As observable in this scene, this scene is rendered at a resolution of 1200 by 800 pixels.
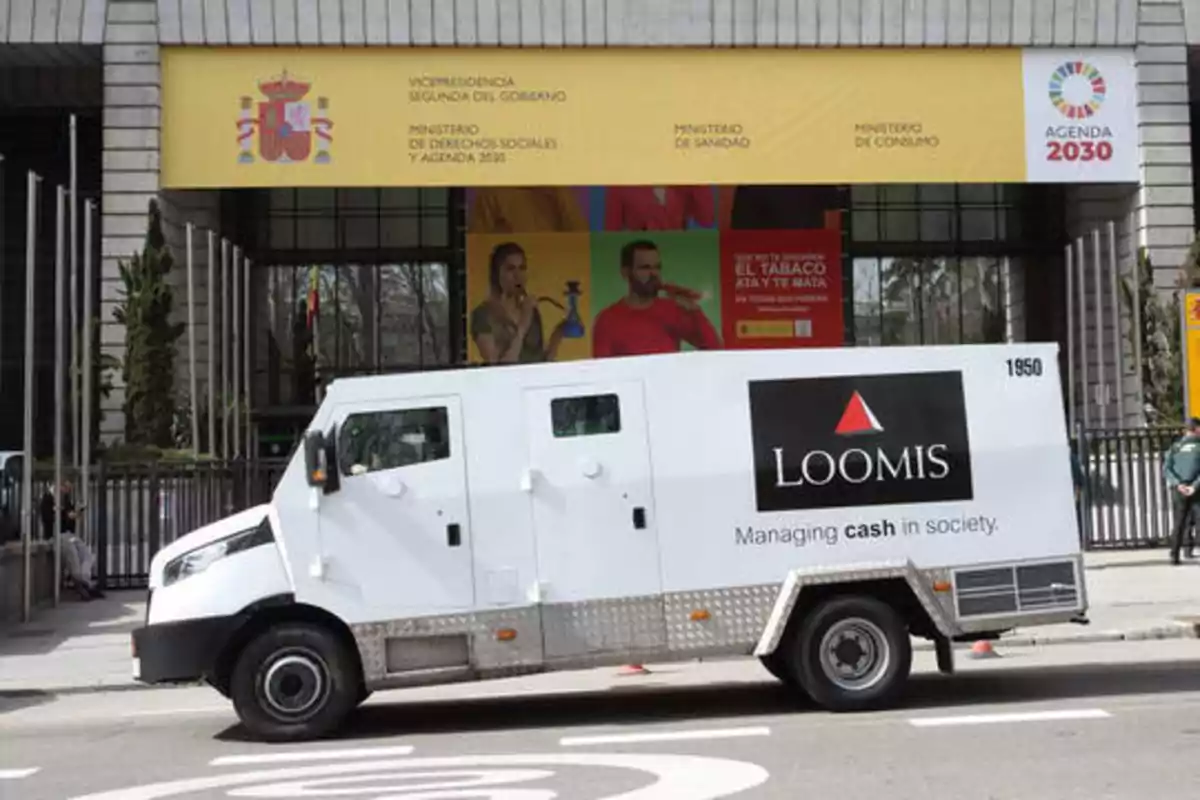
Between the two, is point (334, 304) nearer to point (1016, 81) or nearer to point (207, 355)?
point (207, 355)

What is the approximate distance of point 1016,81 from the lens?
34531 millimetres

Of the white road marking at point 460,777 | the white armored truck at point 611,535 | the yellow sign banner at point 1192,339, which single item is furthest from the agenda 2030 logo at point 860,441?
the yellow sign banner at point 1192,339

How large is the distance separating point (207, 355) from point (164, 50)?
23.9 ft

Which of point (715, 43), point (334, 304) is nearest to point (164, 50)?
point (334, 304)

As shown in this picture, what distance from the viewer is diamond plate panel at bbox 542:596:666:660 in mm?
9688

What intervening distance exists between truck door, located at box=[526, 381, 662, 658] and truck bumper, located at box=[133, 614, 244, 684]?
7.05 ft

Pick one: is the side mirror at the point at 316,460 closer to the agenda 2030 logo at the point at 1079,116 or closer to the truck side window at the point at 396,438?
the truck side window at the point at 396,438

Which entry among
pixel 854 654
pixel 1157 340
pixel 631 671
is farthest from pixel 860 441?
pixel 1157 340

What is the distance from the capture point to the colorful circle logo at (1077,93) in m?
34.5

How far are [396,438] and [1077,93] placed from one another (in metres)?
29.2

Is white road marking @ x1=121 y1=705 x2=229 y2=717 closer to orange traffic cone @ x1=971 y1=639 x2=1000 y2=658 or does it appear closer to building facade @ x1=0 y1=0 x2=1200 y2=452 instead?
orange traffic cone @ x1=971 y1=639 x2=1000 y2=658

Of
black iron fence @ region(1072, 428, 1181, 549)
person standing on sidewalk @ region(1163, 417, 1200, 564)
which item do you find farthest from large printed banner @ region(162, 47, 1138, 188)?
person standing on sidewalk @ region(1163, 417, 1200, 564)

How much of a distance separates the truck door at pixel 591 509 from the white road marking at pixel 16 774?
3376 millimetres

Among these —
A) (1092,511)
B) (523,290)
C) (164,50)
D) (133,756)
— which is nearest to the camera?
(133,756)
